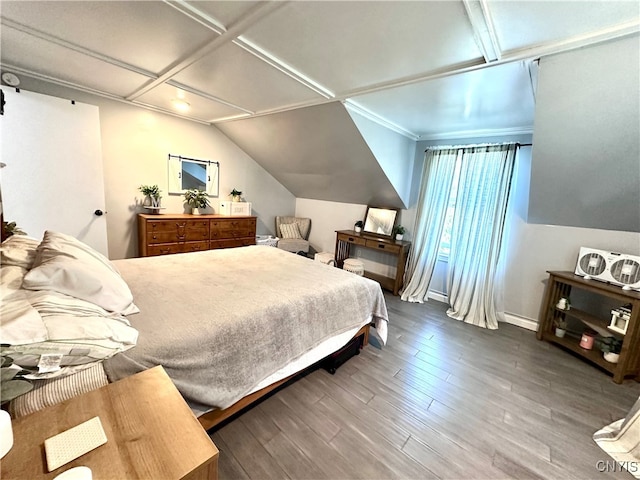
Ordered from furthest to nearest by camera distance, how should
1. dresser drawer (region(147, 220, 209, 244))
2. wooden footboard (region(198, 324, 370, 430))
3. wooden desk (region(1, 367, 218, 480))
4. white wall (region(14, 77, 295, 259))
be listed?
1. dresser drawer (region(147, 220, 209, 244))
2. white wall (region(14, 77, 295, 259))
3. wooden footboard (region(198, 324, 370, 430))
4. wooden desk (region(1, 367, 218, 480))

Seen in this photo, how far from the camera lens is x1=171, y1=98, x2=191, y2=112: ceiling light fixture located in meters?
3.21

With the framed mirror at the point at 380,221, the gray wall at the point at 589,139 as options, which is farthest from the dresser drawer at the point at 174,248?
the gray wall at the point at 589,139

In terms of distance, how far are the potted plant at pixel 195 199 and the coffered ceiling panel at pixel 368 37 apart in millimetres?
2720

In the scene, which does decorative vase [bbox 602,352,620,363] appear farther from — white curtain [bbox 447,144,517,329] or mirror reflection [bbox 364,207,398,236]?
mirror reflection [bbox 364,207,398,236]

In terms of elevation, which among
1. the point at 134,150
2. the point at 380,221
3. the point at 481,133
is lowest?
the point at 380,221

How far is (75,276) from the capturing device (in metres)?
1.19

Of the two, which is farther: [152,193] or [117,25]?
[152,193]

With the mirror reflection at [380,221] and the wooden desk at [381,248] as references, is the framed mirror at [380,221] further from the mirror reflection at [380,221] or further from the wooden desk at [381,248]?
the wooden desk at [381,248]

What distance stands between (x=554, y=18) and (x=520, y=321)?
10.3ft

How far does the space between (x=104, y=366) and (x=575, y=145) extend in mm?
3474

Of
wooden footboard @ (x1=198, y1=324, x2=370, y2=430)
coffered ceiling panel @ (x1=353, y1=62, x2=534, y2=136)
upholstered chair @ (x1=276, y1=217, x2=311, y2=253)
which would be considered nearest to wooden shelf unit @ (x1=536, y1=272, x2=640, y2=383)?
coffered ceiling panel @ (x1=353, y1=62, x2=534, y2=136)

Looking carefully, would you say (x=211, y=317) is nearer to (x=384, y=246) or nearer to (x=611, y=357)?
(x=384, y=246)

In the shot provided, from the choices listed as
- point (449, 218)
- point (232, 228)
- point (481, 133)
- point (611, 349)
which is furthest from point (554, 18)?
point (232, 228)

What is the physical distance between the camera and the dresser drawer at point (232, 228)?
13.4 ft
